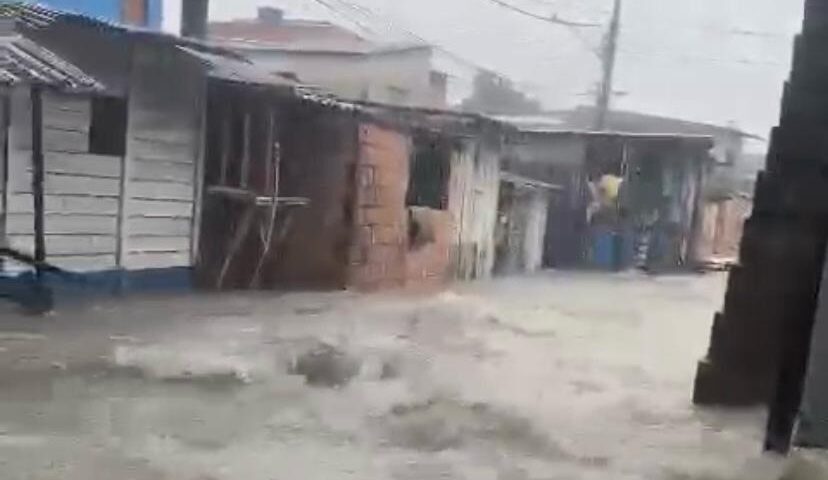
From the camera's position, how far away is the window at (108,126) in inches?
64.9

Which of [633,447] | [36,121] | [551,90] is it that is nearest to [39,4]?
[36,121]

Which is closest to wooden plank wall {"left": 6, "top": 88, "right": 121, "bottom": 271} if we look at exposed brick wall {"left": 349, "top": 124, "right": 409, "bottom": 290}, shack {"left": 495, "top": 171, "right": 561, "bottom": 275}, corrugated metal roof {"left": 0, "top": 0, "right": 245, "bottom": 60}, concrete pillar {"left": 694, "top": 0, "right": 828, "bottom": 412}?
corrugated metal roof {"left": 0, "top": 0, "right": 245, "bottom": 60}

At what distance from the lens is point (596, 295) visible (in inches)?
51.4

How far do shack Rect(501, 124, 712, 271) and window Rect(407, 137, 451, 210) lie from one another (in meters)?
0.18

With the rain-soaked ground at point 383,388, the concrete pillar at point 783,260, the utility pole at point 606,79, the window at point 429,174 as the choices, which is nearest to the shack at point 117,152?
the rain-soaked ground at point 383,388

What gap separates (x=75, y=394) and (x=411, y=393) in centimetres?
40

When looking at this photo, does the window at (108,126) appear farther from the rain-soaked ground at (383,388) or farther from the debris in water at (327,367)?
the debris in water at (327,367)

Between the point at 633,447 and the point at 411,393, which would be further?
the point at 411,393

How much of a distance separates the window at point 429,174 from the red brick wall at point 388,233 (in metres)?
0.02

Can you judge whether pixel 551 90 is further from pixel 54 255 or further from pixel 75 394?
pixel 54 255

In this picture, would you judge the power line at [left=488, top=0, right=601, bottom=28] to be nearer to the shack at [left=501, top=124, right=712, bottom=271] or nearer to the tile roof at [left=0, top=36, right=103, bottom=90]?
the shack at [left=501, top=124, right=712, bottom=271]

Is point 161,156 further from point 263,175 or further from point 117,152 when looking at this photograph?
point 263,175

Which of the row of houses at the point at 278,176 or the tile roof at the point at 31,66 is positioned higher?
the tile roof at the point at 31,66

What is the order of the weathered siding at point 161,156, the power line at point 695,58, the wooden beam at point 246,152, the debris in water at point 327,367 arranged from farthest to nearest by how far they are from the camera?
the weathered siding at point 161,156
the wooden beam at point 246,152
the debris in water at point 327,367
the power line at point 695,58
